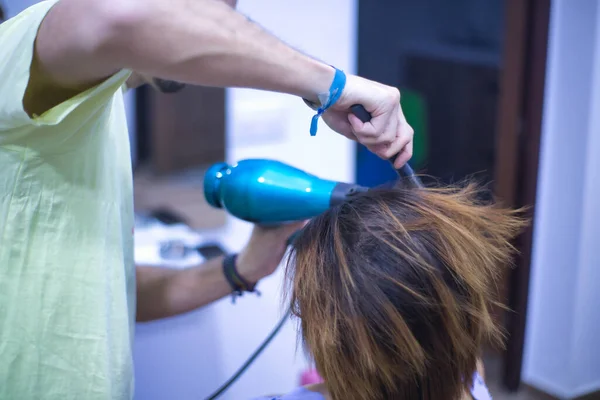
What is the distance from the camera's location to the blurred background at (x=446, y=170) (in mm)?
1651

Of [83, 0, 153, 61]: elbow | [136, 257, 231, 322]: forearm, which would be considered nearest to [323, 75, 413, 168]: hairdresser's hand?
[83, 0, 153, 61]: elbow

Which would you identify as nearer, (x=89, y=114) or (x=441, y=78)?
(x=89, y=114)

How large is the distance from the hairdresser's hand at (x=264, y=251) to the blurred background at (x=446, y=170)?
18cm

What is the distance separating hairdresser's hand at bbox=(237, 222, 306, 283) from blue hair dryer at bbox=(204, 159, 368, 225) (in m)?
0.07

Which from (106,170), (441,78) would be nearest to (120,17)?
(106,170)

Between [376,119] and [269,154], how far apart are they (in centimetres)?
105

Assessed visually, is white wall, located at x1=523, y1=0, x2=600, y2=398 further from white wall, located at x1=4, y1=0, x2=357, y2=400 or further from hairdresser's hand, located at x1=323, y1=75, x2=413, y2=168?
hairdresser's hand, located at x1=323, y1=75, x2=413, y2=168

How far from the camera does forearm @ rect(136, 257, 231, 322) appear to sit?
1.14 metres

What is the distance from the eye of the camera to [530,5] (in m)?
2.33

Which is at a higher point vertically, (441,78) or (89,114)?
(441,78)

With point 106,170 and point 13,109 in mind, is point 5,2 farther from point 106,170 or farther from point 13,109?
point 13,109

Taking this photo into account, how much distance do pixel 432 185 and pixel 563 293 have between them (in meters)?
1.80

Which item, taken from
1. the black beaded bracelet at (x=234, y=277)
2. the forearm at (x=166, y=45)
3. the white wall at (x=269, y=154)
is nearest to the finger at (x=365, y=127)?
the forearm at (x=166, y=45)

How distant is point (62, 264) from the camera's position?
2.69 ft
